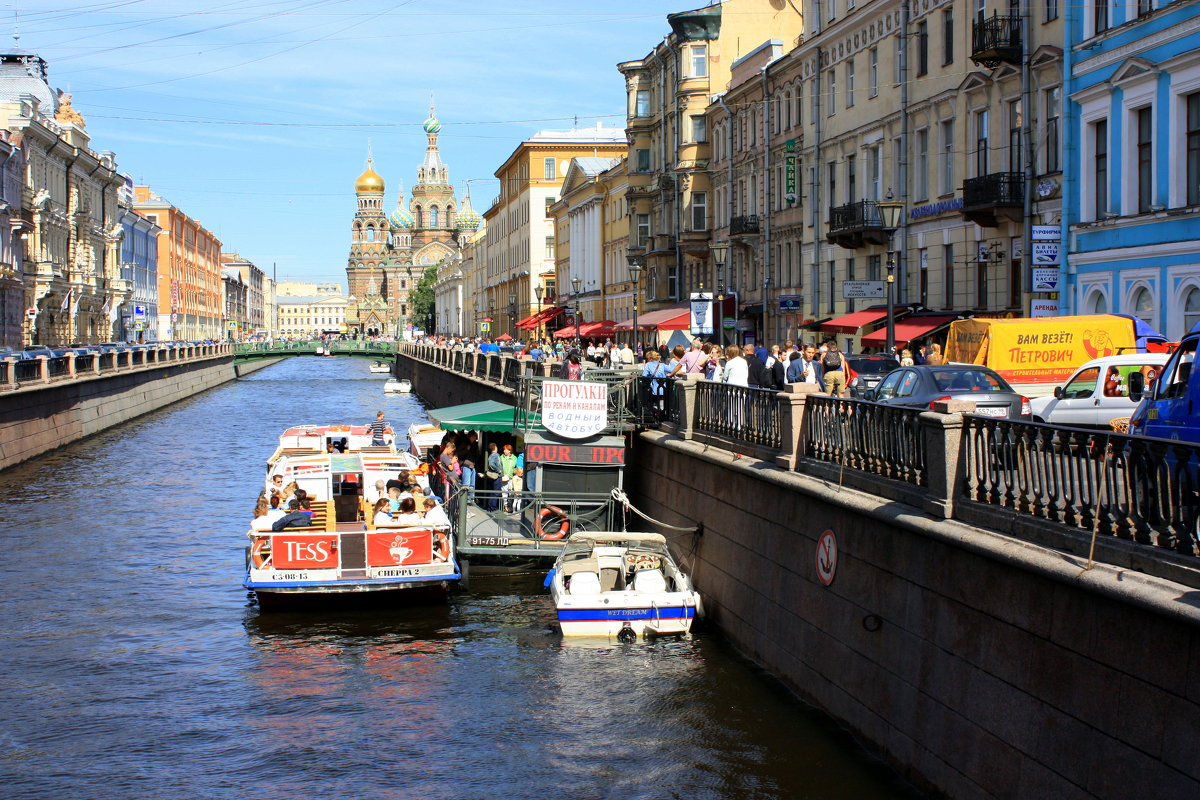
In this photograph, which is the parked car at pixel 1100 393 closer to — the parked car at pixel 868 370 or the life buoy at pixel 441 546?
the parked car at pixel 868 370

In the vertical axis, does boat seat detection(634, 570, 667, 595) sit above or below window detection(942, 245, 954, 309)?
below

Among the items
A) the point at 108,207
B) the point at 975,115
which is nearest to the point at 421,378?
the point at 108,207

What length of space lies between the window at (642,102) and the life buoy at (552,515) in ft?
147

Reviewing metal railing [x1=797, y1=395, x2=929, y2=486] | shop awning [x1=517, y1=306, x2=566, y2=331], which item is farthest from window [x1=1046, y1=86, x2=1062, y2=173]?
shop awning [x1=517, y1=306, x2=566, y2=331]

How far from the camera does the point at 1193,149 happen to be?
953 inches

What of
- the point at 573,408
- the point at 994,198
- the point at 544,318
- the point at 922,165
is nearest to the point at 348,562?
the point at 573,408

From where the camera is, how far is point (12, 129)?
226 ft

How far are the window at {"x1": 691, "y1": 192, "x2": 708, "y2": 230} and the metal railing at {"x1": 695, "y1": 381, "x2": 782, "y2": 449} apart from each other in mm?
36611

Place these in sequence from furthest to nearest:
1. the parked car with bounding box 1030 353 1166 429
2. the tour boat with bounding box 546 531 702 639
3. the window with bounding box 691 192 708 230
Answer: the window with bounding box 691 192 708 230 < the parked car with bounding box 1030 353 1166 429 < the tour boat with bounding box 546 531 702 639

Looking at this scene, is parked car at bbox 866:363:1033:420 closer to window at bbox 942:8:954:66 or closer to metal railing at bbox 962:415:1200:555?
metal railing at bbox 962:415:1200:555

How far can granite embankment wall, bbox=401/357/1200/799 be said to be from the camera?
8258 mm

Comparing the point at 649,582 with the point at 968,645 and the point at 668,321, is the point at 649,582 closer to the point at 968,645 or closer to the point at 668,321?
the point at 968,645

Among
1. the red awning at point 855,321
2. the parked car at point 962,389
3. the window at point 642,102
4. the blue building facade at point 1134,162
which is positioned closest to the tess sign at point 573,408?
the parked car at point 962,389

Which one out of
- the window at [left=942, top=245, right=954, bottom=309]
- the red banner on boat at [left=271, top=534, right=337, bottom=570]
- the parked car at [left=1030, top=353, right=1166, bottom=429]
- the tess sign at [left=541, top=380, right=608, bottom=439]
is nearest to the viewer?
the parked car at [left=1030, top=353, right=1166, bottom=429]
